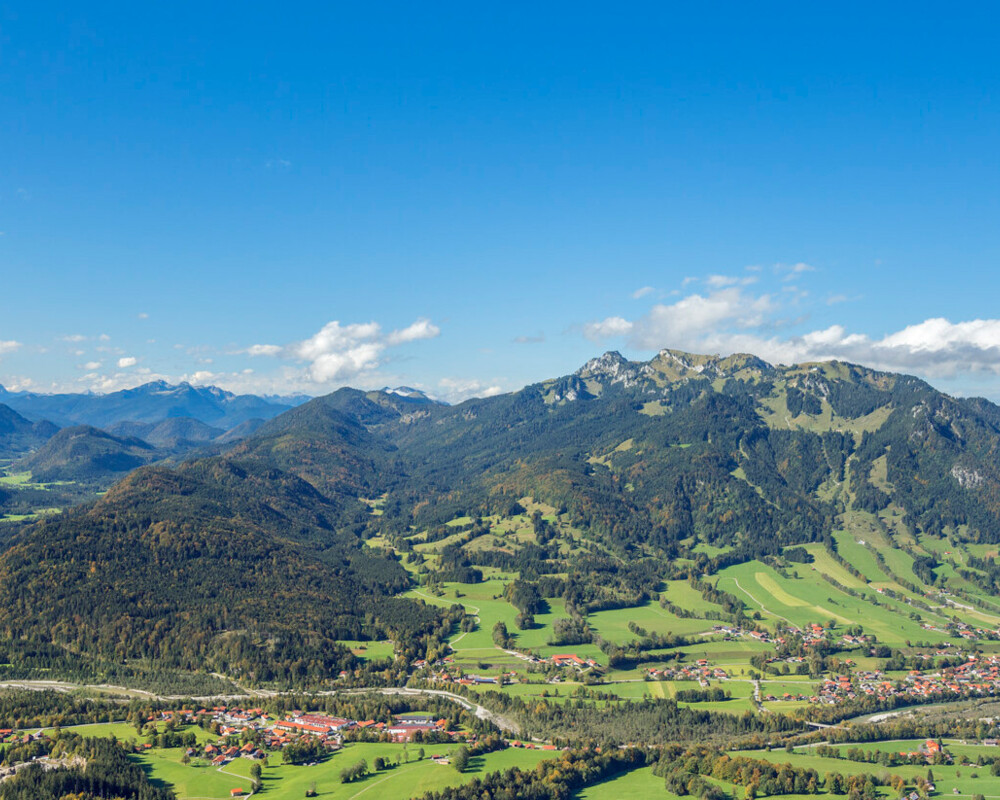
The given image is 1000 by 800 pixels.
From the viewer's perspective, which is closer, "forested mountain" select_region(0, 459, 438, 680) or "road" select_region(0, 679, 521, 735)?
"road" select_region(0, 679, 521, 735)

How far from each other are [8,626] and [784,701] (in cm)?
16492

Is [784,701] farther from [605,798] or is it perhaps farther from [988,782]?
[605,798]

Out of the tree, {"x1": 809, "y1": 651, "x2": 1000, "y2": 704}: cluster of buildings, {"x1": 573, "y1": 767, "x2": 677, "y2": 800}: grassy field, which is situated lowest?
{"x1": 809, "y1": 651, "x2": 1000, "y2": 704}: cluster of buildings

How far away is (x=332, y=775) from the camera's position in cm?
10200

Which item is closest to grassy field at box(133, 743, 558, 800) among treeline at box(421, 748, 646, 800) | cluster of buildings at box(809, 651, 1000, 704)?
treeline at box(421, 748, 646, 800)

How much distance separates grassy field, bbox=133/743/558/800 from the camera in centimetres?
9656

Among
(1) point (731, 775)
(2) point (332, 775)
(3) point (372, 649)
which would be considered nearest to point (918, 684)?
(1) point (731, 775)

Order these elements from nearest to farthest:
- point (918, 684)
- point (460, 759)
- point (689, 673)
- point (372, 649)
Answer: point (460, 759) < point (918, 684) < point (689, 673) < point (372, 649)

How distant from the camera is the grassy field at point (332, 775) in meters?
96.6

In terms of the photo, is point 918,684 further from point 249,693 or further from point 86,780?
point 86,780

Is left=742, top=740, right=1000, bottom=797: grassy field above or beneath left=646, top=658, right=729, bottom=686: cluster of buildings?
beneath

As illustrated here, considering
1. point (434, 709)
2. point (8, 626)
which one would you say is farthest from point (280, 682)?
point (8, 626)

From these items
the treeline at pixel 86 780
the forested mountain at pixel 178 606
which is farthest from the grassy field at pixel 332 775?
the forested mountain at pixel 178 606

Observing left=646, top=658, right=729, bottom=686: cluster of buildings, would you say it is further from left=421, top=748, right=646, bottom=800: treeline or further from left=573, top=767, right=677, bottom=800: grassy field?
left=573, top=767, right=677, bottom=800: grassy field
